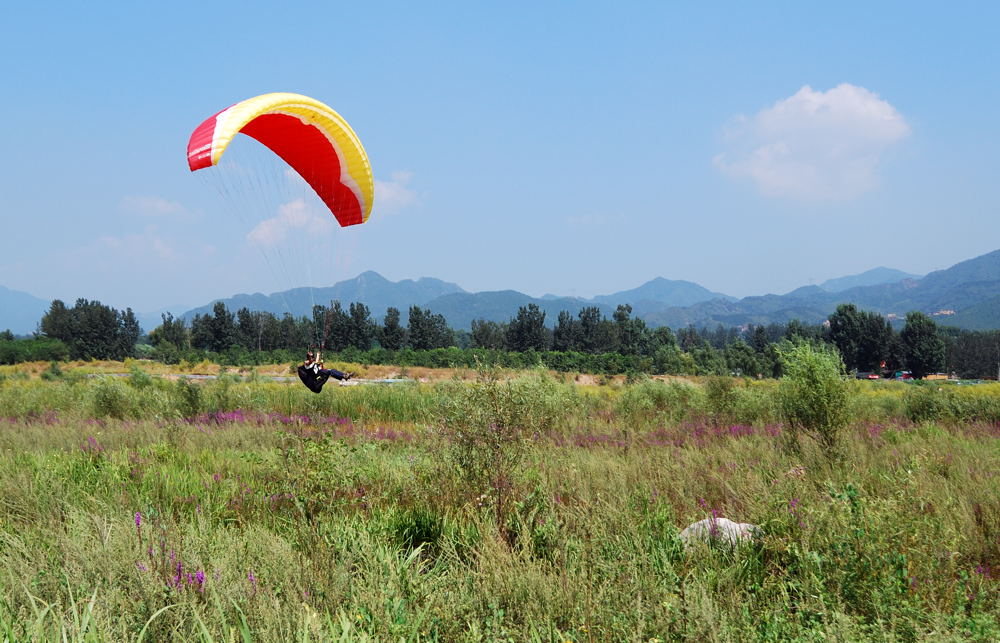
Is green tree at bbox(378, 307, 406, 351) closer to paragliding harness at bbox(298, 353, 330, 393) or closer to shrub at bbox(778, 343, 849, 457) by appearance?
paragliding harness at bbox(298, 353, 330, 393)

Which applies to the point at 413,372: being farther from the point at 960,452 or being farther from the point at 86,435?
the point at 960,452

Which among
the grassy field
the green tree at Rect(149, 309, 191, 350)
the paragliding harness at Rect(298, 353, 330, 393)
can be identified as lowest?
the grassy field

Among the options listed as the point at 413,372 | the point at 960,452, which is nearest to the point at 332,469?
the point at 960,452

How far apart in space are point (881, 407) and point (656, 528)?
1459 cm

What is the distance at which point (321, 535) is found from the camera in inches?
173

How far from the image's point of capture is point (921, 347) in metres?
→ 78.2

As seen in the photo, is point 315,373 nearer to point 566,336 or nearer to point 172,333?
point 172,333

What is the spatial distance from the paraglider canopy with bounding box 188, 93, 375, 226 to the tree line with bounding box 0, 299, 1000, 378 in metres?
31.1

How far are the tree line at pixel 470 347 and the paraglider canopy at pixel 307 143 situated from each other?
31.1 m

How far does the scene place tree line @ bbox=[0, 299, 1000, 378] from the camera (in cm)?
4750

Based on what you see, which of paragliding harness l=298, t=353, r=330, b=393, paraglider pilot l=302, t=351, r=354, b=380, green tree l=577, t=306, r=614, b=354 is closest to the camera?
paragliding harness l=298, t=353, r=330, b=393

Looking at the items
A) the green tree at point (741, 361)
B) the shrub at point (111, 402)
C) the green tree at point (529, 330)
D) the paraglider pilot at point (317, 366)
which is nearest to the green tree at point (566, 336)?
the green tree at point (529, 330)

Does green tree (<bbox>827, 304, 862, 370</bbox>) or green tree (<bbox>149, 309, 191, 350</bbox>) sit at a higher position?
green tree (<bbox>149, 309, 191, 350</bbox>)

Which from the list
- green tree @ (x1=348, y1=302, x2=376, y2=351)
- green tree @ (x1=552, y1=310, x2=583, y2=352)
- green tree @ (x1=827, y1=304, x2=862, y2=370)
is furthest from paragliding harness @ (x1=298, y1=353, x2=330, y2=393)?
green tree @ (x1=827, y1=304, x2=862, y2=370)
